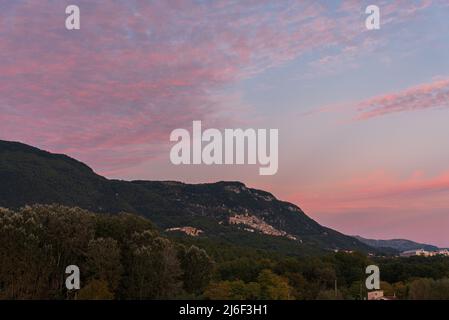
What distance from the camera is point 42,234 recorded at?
6669 centimetres

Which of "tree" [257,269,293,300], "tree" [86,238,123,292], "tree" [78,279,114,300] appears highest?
"tree" [86,238,123,292]

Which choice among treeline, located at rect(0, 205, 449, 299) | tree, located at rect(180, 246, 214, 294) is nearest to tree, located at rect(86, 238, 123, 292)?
treeline, located at rect(0, 205, 449, 299)

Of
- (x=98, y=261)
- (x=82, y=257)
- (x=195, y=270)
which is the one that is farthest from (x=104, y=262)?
(x=195, y=270)

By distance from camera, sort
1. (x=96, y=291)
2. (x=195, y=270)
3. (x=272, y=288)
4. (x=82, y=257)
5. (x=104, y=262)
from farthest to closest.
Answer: (x=272, y=288)
(x=195, y=270)
(x=82, y=257)
(x=104, y=262)
(x=96, y=291)

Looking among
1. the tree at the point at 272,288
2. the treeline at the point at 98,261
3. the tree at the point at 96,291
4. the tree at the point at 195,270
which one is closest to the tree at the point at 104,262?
the treeline at the point at 98,261

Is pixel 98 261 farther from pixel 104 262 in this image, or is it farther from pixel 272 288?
pixel 272 288

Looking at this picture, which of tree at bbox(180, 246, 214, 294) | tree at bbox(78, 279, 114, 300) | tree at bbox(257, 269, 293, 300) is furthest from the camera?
tree at bbox(257, 269, 293, 300)

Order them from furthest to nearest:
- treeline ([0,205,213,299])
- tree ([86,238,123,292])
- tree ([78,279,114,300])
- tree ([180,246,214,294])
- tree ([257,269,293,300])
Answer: tree ([257,269,293,300])
tree ([180,246,214,294])
tree ([86,238,123,292])
treeline ([0,205,213,299])
tree ([78,279,114,300])

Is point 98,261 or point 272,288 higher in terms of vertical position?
point 98,261

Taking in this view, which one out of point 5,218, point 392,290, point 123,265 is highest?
point 5,218

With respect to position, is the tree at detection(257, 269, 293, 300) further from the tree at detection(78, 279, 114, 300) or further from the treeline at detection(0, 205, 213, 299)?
the tree at detection(78, 279, 114, 300)
